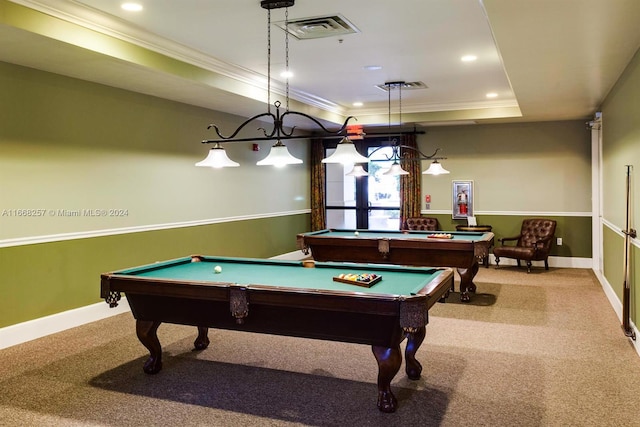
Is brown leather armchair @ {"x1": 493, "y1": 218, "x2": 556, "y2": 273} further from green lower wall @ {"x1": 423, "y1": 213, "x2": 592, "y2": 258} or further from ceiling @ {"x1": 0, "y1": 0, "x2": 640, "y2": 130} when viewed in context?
ceiling @ {"x1": 0, "y1": 0, "x2": 640, "y2": 130}

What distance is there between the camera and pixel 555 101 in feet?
21.4

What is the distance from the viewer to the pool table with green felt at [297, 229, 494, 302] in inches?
221

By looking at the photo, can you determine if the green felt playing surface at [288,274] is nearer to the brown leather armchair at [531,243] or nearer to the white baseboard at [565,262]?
the brown leather armchair at [531,243]

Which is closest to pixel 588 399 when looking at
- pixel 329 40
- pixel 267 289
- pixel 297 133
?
pixel 267 289

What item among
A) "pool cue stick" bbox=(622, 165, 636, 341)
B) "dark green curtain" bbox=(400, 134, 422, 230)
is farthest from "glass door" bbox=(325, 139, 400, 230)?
"pool cue stick" bbox=(622, 165, 636, 341)

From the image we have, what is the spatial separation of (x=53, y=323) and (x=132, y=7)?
2.94 metres

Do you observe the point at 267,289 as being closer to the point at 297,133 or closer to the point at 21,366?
the point at 21,366

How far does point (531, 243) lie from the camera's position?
838cm

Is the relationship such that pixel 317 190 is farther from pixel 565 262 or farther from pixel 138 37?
pixel 138 37

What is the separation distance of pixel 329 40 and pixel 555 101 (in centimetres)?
337

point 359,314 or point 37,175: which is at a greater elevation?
point 37,175

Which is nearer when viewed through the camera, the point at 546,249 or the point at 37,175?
the point at 37,175

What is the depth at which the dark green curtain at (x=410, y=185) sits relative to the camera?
933 cm

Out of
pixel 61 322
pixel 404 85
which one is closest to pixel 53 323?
pixel 61 322
